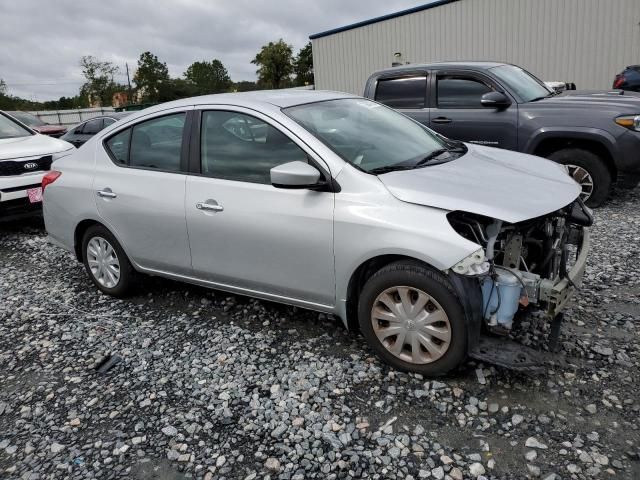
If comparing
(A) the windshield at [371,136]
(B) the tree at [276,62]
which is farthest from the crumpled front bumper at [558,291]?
(B) the tree at [276,62]

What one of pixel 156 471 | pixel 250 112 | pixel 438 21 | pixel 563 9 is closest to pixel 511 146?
pixel 250 112

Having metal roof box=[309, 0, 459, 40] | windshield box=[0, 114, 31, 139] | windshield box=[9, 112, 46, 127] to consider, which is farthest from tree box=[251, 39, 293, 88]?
windshield box=[0, 114, 31, 139]

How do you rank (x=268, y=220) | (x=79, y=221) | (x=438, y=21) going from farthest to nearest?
(x=438, y=21) → (x=79, y=221) → (x=268, y=220)

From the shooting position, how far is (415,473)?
2.37 metres

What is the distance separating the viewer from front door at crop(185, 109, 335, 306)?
3215mm

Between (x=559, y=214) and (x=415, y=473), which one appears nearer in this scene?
(x=415, y=473)

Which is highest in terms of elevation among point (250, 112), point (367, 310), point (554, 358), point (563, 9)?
point (563, 9)

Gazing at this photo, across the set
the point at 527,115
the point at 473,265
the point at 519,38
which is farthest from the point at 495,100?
the point at 519,38

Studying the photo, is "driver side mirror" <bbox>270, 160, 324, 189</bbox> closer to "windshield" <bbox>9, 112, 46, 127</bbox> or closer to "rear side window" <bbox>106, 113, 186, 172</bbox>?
"rear side window" <bbox>106, 113, 186, 172</bbox>

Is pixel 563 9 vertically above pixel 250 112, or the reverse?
pixel 563 9

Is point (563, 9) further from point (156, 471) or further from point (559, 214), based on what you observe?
point (156, 471)

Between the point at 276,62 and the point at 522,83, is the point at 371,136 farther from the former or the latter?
the point at 276,62

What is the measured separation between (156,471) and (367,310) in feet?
4.59

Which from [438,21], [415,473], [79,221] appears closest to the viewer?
[415,473]
